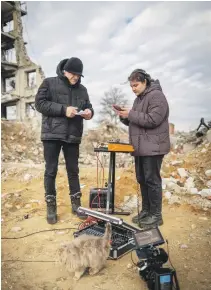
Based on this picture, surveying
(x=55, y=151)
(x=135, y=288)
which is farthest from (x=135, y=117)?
(x=135, y=288)

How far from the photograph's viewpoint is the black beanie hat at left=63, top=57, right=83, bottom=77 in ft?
12.8

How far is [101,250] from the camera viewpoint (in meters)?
2.67

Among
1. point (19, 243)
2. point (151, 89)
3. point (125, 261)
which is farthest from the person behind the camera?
point (151, 89)

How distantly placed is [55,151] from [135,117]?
1.26 m

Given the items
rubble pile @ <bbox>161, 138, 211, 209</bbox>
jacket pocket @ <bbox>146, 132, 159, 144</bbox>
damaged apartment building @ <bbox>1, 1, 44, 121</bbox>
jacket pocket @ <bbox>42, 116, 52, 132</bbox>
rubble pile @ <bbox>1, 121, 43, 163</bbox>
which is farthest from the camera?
damaged apartment building @ <bbox>1, 1, 44, 121</bbox>

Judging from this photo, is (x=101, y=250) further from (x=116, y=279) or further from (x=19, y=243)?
(x=19, y=243)

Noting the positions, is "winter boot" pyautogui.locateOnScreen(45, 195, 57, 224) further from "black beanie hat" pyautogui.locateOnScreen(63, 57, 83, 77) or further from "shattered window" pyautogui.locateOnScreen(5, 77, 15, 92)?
"shattered window" pyautogui.locateOnScreen(5, 77, 15, 92)

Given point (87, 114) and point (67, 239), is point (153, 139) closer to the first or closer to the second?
point (87, 114)

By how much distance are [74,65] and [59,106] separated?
0.61 meters

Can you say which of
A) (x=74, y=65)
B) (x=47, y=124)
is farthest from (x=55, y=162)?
(x=74, y=65)

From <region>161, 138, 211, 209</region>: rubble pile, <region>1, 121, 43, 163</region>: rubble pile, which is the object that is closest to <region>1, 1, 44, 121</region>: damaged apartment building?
<region>1, 121, 43, 163</region>: rubble pile

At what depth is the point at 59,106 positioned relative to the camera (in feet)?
12.7

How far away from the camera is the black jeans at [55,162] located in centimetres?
402

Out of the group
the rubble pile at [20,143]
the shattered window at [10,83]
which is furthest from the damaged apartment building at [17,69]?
the rubble pile at [20,143]
